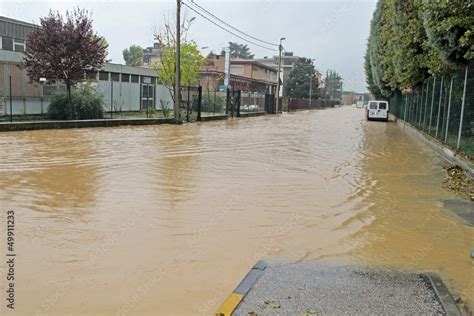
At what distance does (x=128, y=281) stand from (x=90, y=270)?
1.61 ft

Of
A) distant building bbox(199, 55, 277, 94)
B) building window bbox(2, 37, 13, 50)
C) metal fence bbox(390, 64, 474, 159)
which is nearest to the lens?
metal fence bbox(390, 64, 474, 159)

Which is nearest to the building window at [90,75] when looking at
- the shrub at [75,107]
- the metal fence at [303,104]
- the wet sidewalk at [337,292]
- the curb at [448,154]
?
the shrub at [75,107]

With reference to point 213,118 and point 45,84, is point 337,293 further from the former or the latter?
point 213,118

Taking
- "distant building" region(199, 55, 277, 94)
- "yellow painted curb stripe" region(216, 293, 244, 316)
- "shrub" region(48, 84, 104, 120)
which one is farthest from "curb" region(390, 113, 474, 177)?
"distant building" region(199, 55, 277, 94)

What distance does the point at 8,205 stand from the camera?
6.87 meters

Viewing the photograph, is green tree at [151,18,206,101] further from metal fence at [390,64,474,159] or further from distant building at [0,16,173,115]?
metal fence at [390,64,474,159]

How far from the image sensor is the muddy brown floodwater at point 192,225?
4.24m

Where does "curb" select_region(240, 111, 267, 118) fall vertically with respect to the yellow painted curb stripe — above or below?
above

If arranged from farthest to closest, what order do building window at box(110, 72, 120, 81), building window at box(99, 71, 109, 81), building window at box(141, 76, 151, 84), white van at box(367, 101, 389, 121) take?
1. white van at box(367, 101, 389, 121)
2. building window at box(141, 76, 151, 84)
3. building window at box(110, 72, 120, 81)
4. building window at box(99, 71, 109, 81)

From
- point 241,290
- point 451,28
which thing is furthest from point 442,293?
point 451,28

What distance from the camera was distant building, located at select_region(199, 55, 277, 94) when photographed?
55.5m

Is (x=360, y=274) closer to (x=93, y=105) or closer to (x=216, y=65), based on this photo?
(x=93, y=105)

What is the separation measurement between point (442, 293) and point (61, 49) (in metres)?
20.6

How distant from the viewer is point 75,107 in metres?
22.3
